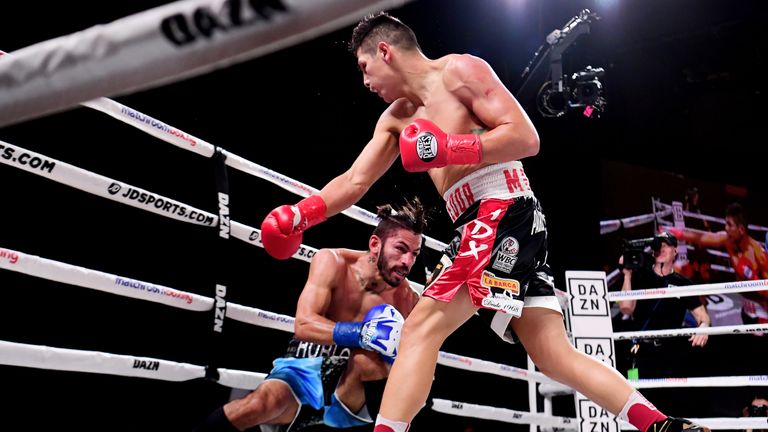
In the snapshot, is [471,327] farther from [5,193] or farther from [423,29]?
[5,193]

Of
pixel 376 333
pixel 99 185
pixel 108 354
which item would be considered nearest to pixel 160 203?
pixel 99 185

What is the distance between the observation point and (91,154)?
8.96 ft

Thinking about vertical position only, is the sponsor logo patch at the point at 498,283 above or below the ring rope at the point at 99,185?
below

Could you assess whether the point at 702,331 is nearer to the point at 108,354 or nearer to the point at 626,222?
the point at 108,354

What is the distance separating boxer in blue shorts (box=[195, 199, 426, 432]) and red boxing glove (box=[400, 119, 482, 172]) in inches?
23.1

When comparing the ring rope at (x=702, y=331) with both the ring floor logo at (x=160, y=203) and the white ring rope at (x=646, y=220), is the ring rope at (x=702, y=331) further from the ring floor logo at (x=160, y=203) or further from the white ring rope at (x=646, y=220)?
the white ring rope at (x=646, y=220)

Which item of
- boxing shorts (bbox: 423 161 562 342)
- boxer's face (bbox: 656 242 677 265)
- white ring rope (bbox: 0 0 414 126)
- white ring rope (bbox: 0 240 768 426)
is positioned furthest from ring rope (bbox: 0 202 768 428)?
boxer's face (bbox: 656 242 677 265)

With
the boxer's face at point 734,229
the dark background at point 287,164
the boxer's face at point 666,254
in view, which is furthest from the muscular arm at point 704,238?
the boxer's face at point 666,254

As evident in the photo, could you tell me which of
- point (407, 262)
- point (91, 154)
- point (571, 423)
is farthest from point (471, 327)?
point (91, 154)

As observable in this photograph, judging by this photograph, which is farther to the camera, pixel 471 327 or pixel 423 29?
pixel 471 327

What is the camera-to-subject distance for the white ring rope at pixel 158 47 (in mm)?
533

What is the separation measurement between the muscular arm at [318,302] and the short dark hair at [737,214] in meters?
6.05

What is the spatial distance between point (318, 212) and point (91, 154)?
1.26 metres

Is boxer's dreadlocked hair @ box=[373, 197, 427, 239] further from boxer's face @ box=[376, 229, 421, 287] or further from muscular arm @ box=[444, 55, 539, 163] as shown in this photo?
muscular arm @ box=[444, 55, 539, 163]
